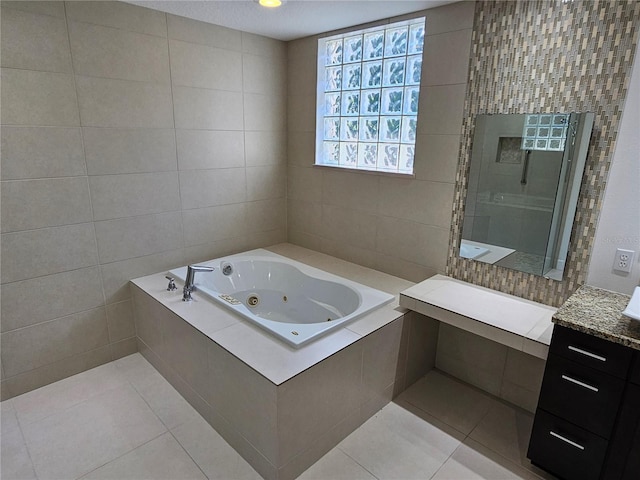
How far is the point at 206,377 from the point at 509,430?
1.71 m

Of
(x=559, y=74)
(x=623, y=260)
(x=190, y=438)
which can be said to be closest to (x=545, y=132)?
(x=559, y=74)

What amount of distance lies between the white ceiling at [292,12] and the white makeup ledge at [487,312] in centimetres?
168

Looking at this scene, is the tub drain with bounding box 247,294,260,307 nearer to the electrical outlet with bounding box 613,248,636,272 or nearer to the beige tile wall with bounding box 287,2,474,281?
the beige tile wall with bounding box 287,2,474,281

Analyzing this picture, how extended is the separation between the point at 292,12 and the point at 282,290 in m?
1.92

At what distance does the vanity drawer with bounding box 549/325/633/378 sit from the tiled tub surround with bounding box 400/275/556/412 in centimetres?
9

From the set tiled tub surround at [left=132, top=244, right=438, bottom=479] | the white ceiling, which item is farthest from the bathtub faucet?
the white ceiling

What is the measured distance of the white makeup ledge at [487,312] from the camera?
1758 mm

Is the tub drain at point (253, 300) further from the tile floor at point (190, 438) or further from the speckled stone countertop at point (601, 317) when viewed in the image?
the speckled stone countertop at point (601, 317)

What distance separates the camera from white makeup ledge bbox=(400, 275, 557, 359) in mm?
1758

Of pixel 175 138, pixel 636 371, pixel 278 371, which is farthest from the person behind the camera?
pixel 175 138

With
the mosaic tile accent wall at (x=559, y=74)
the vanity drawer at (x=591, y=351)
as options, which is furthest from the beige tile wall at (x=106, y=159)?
the vanity drawer at (x=591, y=351)

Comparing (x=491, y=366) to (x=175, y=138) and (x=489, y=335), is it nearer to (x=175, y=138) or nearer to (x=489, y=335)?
(x=489, y=335)

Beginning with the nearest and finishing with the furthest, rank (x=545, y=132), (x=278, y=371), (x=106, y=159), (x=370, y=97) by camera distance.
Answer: (x=278, y=371)
(x=545, y=132)
(x=106, y=159)
(x=370, y=97)

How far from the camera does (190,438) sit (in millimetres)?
1959
